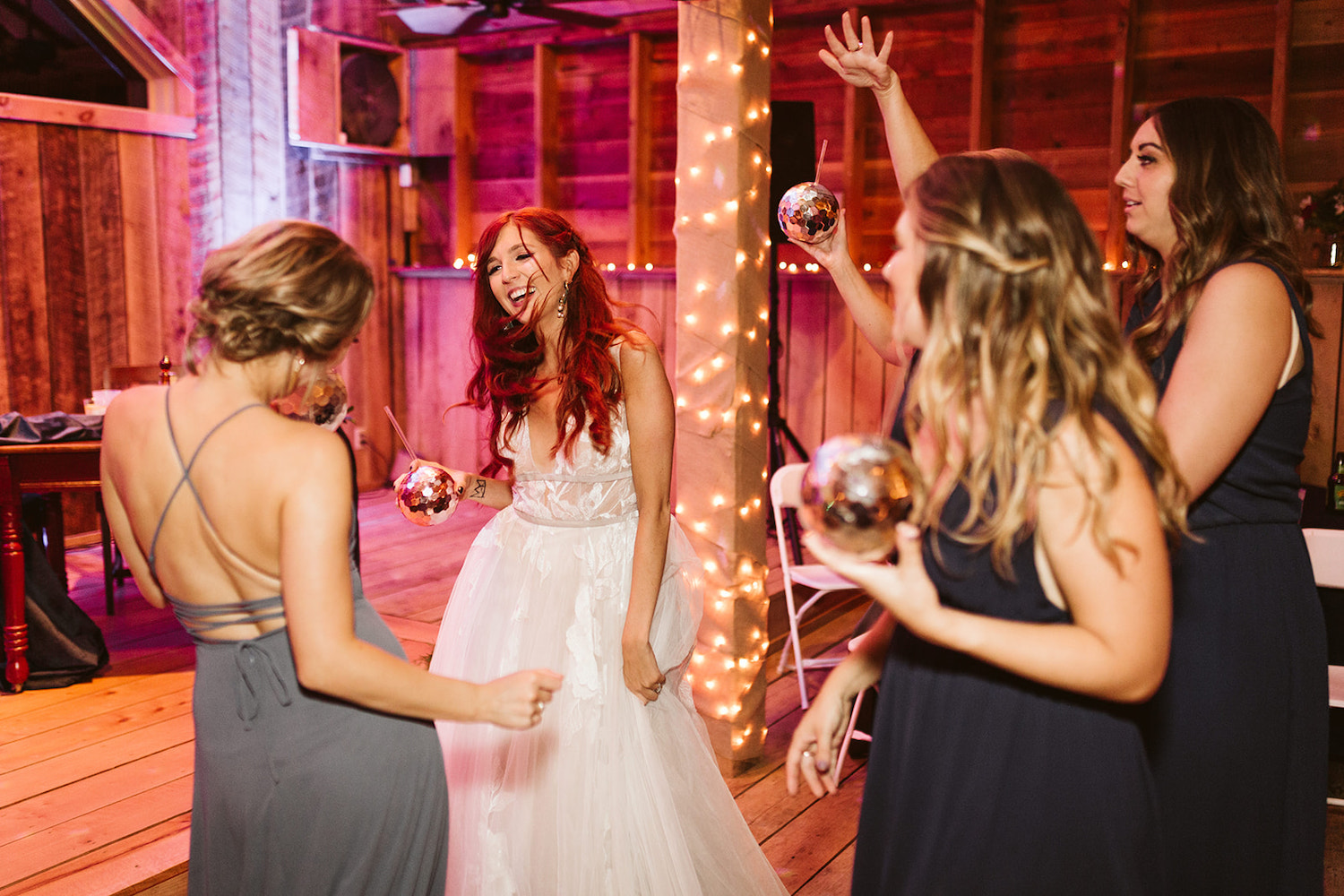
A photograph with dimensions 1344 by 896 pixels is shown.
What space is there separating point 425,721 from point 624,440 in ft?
2.91

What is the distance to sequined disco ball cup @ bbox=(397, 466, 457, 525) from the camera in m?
2.29

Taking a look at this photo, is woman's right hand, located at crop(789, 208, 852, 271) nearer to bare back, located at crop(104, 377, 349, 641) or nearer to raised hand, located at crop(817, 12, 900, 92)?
raised hand, located at crop(817, 12, 900, 92)

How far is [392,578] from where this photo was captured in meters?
5.48

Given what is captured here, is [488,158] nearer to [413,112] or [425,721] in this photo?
[413,112]

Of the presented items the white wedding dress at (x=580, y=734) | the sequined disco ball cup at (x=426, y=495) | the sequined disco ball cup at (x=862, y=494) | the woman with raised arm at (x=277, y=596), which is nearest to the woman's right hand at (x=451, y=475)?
the sequined disco ball cup at (x=426, y=495)

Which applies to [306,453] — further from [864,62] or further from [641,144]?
[641,144]

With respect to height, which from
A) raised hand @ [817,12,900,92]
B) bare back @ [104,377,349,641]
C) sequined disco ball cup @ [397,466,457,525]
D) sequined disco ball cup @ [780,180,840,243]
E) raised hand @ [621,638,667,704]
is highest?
raised hand @ [817,12,900,92]

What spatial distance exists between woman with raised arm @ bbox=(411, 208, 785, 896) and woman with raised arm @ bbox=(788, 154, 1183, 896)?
3.16ft

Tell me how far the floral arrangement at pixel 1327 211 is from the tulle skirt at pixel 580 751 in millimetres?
3980

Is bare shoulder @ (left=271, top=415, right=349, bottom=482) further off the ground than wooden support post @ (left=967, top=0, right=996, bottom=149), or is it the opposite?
wooden support post @ (left=967, top=0, right=996, bottom=149)

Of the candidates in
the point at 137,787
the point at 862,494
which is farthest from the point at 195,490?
the point at 137,787

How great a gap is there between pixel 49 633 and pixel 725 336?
281 centimetres

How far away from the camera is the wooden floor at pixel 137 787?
8.44 feet

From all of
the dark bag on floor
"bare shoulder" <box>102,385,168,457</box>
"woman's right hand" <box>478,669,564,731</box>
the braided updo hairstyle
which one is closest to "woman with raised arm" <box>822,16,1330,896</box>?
"woman's right hand" <box>478,669,564,731</box>
